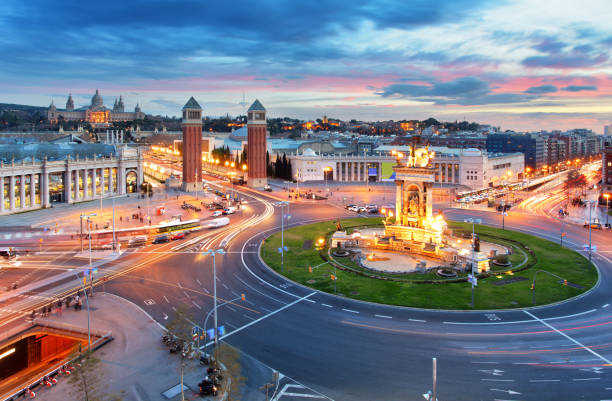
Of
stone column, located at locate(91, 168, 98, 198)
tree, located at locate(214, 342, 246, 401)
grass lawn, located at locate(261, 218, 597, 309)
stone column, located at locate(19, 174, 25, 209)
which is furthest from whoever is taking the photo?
stone column, located at locate(91, 168, 98, 198)

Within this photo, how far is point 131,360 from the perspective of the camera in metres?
35.6

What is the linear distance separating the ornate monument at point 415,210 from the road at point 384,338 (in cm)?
2281

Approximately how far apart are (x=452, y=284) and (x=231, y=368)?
3074 centimetres

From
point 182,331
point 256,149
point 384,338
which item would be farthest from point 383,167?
point 182,331

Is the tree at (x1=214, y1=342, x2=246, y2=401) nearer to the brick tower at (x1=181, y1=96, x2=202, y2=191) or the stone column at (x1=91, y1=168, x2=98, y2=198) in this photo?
the stone column at (x1=91, y1=168, x2=98, y2=198)

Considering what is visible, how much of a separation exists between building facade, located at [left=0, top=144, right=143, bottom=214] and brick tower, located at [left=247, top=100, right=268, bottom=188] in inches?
1551

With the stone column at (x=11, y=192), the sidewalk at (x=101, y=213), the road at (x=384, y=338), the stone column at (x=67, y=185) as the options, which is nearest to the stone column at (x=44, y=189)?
the sidewalk at (x=101, y=213)

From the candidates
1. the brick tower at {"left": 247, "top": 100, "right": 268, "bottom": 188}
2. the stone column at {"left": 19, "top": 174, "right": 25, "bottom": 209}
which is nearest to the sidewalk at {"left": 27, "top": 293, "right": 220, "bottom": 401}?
the stone column at {"left": 19, "top": 174, "right": 25, "bottom": 209}

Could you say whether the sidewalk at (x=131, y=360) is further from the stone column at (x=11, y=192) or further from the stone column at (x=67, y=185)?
the stone column at (x=67, y=185)

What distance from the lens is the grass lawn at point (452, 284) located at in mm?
48656

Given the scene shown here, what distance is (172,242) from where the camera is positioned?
253 feet

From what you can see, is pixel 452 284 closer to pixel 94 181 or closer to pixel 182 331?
pixel 182 331

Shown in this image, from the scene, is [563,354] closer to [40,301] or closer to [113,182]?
[40,301]

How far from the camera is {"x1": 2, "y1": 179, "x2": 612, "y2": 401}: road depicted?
1253 inches
